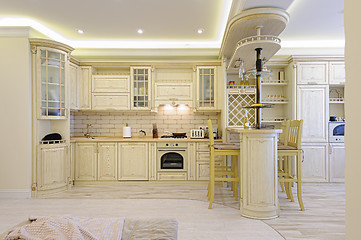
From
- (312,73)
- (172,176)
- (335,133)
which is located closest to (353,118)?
(172,176)

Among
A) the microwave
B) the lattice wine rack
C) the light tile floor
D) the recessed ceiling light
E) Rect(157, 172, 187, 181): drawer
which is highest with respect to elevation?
the recessed ceiling light

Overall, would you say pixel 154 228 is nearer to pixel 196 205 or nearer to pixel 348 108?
pixel 348 108

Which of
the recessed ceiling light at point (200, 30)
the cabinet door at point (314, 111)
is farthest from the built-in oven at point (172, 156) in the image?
the cabinet door at point (314, 111)

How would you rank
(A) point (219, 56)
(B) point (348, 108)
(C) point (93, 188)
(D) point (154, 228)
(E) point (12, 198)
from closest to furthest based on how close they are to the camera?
(B) point (348, 108)
(D) point (154, 228)
(E) point (12, 198)
(C) point (93, 188)
(A) point (219, 56)

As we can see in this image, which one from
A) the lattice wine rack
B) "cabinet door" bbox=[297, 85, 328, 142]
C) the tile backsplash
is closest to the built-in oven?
the tile backsplash

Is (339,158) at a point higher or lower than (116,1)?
lower

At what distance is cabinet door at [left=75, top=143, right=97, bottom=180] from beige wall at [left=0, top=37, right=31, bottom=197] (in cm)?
87

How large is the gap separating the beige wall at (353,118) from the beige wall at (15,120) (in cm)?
439

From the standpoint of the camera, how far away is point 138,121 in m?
5.26

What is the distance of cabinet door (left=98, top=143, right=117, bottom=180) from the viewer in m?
4.57

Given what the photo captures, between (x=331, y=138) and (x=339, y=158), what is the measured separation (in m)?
0.42

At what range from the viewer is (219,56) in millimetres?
4855

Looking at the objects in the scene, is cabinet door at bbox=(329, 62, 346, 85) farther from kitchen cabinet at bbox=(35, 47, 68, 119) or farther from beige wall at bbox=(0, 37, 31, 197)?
beige wall at bbox=(0, 37, 31, 197)

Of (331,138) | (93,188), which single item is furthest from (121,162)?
(331,138)
